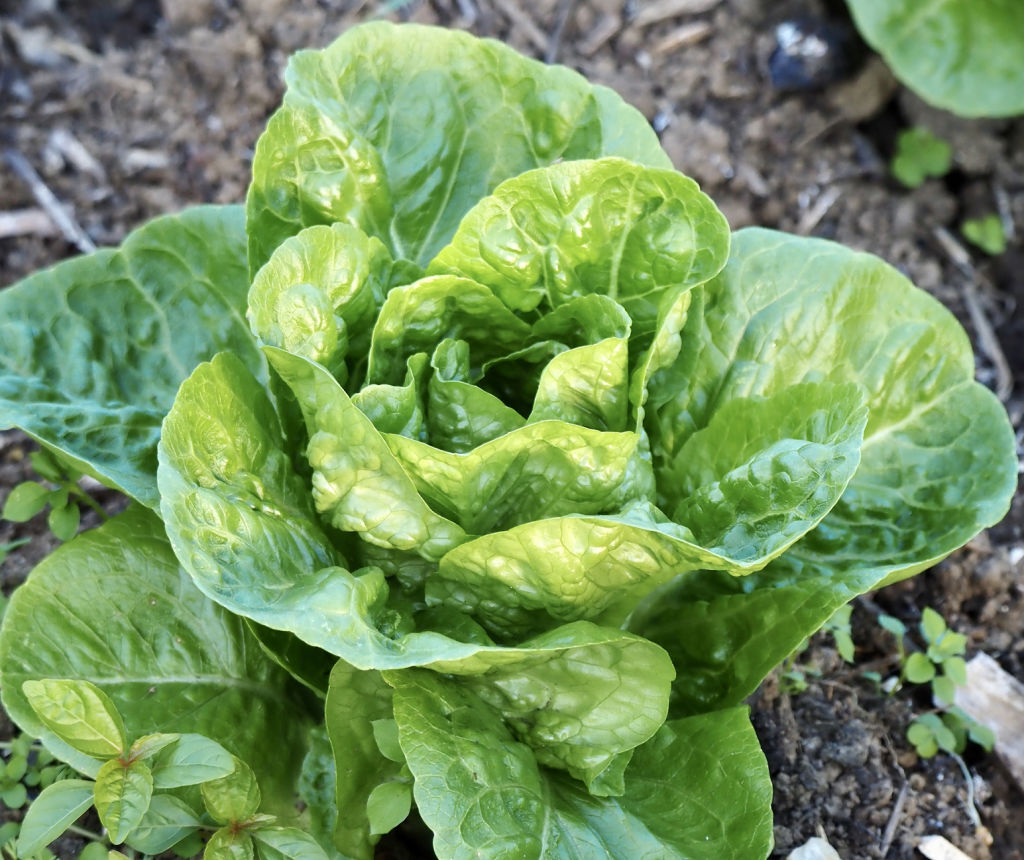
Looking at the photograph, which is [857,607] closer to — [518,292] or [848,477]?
[848,477]

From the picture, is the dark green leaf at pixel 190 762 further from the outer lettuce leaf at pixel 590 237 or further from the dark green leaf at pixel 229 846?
the outer lettuce leaf at pixel 590 237

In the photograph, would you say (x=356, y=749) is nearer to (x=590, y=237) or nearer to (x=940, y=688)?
(x=590, y=237)

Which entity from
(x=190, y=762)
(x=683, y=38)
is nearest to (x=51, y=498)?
(x=190, y=762)

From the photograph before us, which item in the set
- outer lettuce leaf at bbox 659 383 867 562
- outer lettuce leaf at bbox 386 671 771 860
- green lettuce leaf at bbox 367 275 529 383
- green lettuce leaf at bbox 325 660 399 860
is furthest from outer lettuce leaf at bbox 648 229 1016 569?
green lettuce leaf at bbox 325 660 399 860

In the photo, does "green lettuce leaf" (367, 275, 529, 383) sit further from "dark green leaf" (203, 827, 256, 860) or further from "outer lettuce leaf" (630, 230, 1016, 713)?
"dark green leaf" (203, 827, 256, 860)

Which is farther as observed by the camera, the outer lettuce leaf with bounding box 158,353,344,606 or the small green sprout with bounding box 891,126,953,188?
the small green sprout with bounding box 891,126,953,188
